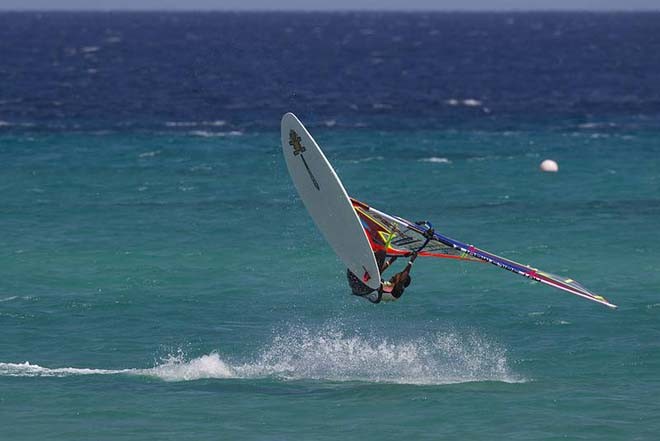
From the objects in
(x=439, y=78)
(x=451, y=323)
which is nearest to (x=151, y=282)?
(x=451, y=323)

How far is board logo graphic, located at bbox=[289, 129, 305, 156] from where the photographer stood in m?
31.9

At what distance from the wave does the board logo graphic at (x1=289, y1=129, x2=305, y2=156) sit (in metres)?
7.43

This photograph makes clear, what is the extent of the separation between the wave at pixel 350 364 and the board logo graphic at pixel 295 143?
24.4 feet

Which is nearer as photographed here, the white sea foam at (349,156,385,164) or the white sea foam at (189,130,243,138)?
the white sea foam at (349,156,385,164)

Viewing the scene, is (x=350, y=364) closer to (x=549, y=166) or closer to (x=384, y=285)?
(x=384, y=285)

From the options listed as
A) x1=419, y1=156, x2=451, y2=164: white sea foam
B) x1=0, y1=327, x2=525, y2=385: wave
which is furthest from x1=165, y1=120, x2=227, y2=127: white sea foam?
x1=0, y1=327, x2=525, y2=385: wave

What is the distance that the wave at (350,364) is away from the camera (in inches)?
1447

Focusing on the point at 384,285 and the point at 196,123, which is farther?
the point at 196,123

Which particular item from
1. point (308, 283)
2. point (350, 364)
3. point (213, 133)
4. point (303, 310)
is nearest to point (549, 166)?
point (213, 133)

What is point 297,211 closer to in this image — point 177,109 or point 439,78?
point 177,109

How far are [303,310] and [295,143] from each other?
13.2m

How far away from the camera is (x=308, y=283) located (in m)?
48.1

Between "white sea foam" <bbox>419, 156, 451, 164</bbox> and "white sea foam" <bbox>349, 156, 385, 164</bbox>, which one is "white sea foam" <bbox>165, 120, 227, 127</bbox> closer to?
"white sea foam" <bbox>349, 156, 385, 164</bbox>

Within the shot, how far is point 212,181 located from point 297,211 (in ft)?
31.8
